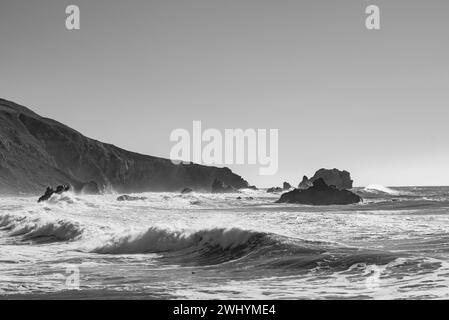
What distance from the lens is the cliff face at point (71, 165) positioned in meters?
125

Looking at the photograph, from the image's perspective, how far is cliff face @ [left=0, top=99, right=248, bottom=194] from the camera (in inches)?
4909

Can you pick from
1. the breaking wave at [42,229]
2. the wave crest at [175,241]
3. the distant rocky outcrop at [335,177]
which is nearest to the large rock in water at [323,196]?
the breaking wave at [42,229]

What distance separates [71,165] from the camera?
14162 centimetres

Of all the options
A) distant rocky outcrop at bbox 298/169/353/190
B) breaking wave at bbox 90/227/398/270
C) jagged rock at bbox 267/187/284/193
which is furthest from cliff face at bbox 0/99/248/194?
breaking wave at bbox 90/227/398/270

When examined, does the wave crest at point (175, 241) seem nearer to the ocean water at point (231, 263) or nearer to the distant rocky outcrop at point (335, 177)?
the ocean water at point (231, 263)

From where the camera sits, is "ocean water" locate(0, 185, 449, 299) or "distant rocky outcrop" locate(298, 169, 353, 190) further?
"distant rocky outcrop" locate(298, 169, 353, 190)

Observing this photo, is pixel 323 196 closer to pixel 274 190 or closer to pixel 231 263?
pixel 231 263

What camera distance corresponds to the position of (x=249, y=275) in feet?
48.8

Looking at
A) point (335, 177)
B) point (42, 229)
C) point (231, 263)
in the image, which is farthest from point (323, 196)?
point (335, 177)

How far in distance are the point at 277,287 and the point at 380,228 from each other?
15.3 meters

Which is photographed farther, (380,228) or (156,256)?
(380,228)

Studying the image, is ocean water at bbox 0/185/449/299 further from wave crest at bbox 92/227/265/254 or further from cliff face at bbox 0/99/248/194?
cliff face at bbox 0/99/248/194

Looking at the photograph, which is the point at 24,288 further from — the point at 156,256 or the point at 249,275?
the point at 156,256
